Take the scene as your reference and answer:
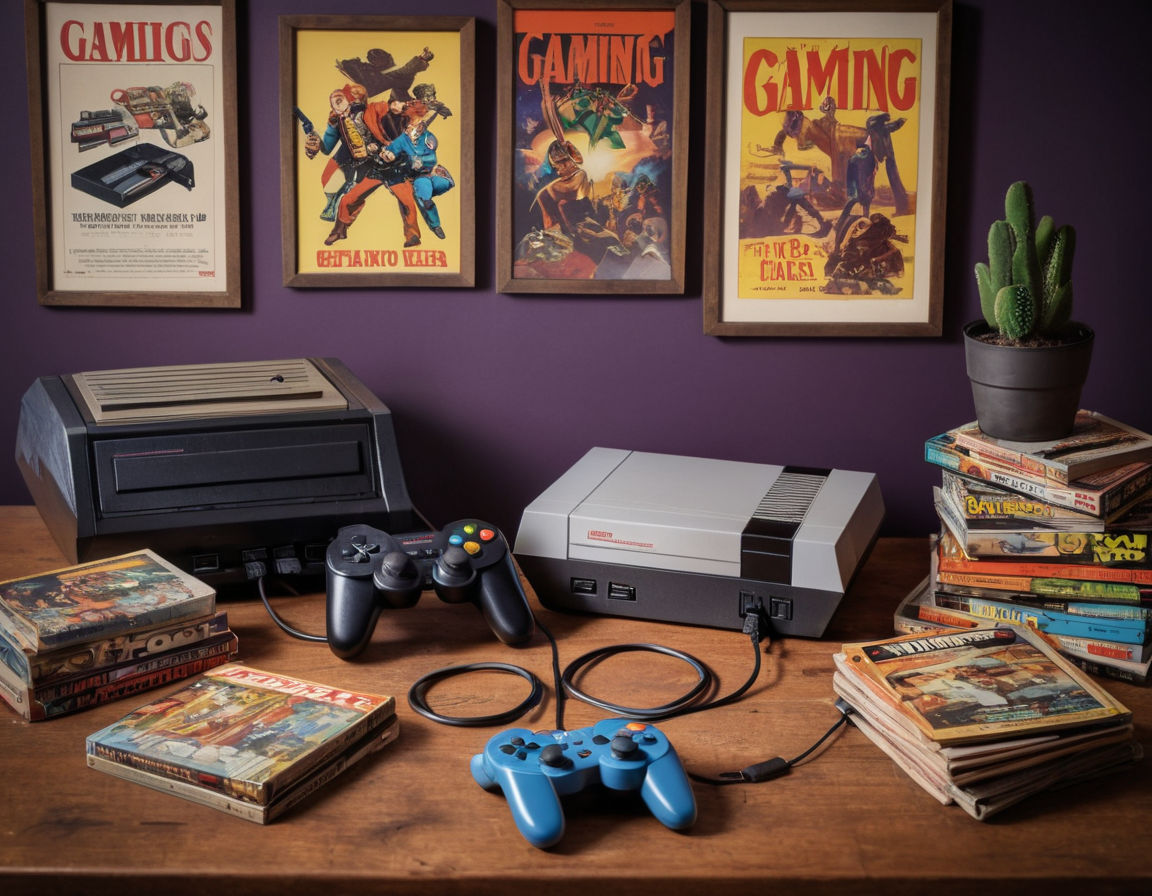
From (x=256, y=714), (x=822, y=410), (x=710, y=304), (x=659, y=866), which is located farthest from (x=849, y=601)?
(x=256, y=714)

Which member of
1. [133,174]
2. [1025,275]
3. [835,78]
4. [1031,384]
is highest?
[835,78]

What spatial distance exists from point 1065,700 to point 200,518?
3.04 feet

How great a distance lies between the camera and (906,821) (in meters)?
0.87

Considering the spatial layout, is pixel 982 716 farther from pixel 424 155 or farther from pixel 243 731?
pixel 424 155

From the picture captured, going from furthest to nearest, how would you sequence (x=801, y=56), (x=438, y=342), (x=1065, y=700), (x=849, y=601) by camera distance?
(x=438, y=342)
(x=801, y=56)
(x=849, y=601)
(x=1065, y=700)

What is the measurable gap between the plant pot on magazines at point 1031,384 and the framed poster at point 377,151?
74 centimetres

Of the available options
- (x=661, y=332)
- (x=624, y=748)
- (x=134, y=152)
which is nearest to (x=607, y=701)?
(x=624, y=748)

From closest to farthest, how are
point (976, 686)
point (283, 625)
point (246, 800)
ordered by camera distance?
point (246, 800), point (976, 686), point (283, 625)

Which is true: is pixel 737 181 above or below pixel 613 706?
above

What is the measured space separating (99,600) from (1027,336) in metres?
1.03

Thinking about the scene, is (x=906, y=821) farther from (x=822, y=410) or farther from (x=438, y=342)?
(x=438, y=342)

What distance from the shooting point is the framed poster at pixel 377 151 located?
1.54 m

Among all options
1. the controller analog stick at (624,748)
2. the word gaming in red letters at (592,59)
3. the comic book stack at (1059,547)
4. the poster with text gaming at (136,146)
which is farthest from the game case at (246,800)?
the word gaming in red letters at (592,59)

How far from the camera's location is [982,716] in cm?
93
